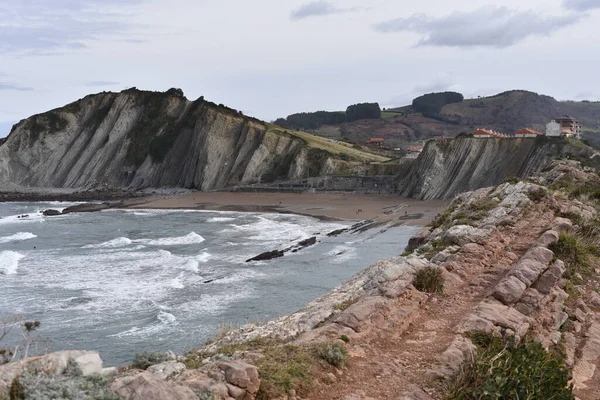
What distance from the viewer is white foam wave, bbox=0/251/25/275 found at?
3319cm

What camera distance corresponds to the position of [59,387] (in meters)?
6.14

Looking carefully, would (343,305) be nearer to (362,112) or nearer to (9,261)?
(9,261)

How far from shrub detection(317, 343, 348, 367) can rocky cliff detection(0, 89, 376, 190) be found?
73.6 metres

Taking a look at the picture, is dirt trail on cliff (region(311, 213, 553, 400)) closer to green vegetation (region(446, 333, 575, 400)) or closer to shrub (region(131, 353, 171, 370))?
green vegetation (region(446, 333, 575, 400))

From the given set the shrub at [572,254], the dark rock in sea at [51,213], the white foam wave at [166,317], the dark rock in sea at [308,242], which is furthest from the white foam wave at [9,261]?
the shrub at [572,254]

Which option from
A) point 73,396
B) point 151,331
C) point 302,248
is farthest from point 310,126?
point 73,396

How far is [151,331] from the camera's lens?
21.6m

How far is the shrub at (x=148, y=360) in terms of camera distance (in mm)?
8773

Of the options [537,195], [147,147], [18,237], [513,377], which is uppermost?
[147,147]

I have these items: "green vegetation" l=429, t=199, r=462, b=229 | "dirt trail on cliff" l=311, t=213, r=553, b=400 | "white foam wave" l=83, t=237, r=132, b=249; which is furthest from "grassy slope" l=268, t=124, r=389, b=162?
"dirt trail on cliff" l=311, t=213, r=553, b=400

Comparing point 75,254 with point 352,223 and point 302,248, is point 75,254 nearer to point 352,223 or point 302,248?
point 302,248

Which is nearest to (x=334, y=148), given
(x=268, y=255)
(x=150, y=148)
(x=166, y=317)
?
(x=150, y=148)

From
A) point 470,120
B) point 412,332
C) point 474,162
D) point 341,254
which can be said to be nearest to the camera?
point 412,332

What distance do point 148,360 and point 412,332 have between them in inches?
176
